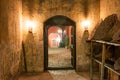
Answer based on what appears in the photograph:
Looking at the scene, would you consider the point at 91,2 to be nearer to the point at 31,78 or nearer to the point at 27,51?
the point at 27,51

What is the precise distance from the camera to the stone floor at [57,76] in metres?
6.05

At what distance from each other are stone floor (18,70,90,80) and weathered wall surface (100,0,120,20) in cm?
222

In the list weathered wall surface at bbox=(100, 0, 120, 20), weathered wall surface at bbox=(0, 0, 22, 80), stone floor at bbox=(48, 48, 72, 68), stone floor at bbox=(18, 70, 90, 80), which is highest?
weathered wall surface at bbox=(100, 0, 120, 20)

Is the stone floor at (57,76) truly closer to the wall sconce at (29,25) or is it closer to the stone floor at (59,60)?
the stone floor at (59,60)

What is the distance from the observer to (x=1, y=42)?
4.10 m

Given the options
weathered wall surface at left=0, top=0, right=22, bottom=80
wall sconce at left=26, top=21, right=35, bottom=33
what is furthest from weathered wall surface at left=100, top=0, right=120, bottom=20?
weathered wall surface at left=0, top=0, right=22, bottom=80

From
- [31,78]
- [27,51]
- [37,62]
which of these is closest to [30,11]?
[27,51]

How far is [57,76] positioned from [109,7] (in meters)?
2.84

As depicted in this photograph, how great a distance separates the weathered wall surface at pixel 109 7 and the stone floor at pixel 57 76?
2.22 meters

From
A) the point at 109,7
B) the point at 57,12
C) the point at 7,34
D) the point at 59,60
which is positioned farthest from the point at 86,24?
the point at 7,34

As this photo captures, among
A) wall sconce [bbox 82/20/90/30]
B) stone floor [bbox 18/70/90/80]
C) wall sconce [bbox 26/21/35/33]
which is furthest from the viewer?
wall sconce [bbox 82/20/90/30]

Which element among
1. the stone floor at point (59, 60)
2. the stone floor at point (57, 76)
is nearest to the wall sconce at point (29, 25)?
the stone floor at point (57, 76)

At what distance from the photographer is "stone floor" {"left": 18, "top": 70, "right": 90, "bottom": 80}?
6.05m

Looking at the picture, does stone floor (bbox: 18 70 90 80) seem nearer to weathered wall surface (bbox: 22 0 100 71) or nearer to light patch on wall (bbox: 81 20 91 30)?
weathered wall surface (bbox: 22 0 100 71)
